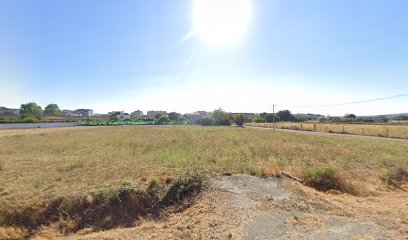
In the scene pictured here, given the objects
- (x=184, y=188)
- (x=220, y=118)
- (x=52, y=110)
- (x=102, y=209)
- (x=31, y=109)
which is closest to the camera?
(x=102, y=209)

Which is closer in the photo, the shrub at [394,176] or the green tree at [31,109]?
the shrub at [394,176]

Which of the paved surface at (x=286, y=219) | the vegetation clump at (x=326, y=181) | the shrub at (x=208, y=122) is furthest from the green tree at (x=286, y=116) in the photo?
the paved surface at (x=286, y=219)

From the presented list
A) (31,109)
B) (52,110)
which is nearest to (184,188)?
(31,109)

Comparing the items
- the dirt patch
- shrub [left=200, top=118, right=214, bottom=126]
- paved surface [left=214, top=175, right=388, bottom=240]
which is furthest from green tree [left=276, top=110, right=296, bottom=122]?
paved surface [left=214, top=175, right=388, bottom=240]

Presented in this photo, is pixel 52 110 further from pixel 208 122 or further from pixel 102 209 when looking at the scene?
pixel 102 209

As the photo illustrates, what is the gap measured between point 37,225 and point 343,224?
26.7ft

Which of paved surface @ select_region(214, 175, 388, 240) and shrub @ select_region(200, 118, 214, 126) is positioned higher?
shrub @ select_region(200, 118, 214, 126)

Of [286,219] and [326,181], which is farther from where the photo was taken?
[326,181]

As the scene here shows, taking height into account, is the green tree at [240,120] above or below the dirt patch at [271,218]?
above

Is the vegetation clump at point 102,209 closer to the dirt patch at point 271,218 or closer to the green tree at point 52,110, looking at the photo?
the dirt patch at point 271,218

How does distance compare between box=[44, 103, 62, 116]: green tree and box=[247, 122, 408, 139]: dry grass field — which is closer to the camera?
box=[247, 122, 408, 139]: dry grass field

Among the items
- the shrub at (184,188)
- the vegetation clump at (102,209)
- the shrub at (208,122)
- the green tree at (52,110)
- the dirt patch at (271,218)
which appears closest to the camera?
the dirt patch at (271,218)

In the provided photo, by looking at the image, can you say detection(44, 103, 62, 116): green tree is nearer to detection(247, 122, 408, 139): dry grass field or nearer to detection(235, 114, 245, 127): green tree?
detection(235, 114, 245, 127): green tree

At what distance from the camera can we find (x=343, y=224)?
511 centimetres
